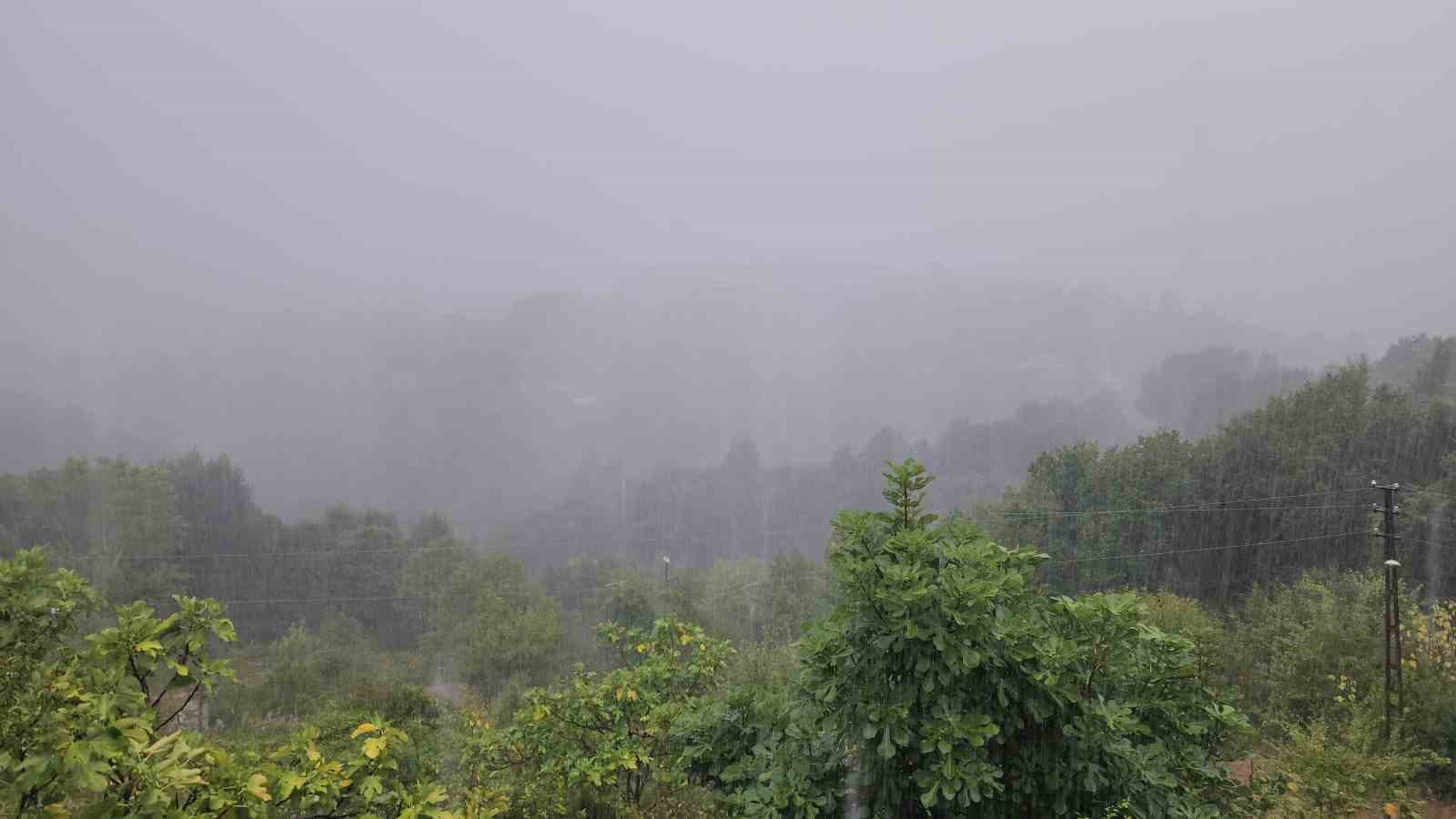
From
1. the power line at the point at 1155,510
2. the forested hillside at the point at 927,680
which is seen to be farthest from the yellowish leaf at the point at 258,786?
the power line at the point at 1155,510

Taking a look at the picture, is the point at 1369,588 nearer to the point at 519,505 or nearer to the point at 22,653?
the point at 22,653

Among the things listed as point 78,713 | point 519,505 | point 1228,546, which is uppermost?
point 78,713

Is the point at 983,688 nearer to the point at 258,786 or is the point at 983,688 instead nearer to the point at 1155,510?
the point at 258,786

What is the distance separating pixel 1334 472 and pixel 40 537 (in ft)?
244

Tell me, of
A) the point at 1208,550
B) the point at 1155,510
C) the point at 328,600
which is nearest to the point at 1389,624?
the point at 1208,550

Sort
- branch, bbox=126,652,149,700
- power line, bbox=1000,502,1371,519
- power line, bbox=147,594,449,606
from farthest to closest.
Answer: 1. power line, bbox=147,594,449,606
2. power line, bbox=1000,502,1371,519
3. branch, bbox=126,652,149,700

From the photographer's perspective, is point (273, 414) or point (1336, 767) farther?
point (273, 414)

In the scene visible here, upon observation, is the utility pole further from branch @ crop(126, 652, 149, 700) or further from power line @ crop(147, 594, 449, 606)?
power line @ crop(147, 594, 449, 606)

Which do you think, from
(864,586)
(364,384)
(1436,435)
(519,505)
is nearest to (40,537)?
(864,586)

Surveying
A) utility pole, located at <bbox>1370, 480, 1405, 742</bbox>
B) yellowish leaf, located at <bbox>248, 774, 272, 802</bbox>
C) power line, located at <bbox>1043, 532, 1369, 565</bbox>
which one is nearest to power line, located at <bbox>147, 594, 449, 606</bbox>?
power line, located at <bbox>1043, 532, 1369, 565</bbox>

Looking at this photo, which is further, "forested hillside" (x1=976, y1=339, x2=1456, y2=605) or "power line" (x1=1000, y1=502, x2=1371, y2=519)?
"power line" (x1=1000, y1=502, x2=1371, y2=519)

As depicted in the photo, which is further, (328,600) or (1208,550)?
(328,600)

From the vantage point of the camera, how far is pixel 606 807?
575 cm

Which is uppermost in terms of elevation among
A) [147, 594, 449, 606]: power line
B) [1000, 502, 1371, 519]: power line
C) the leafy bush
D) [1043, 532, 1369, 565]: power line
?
the leafy bush
